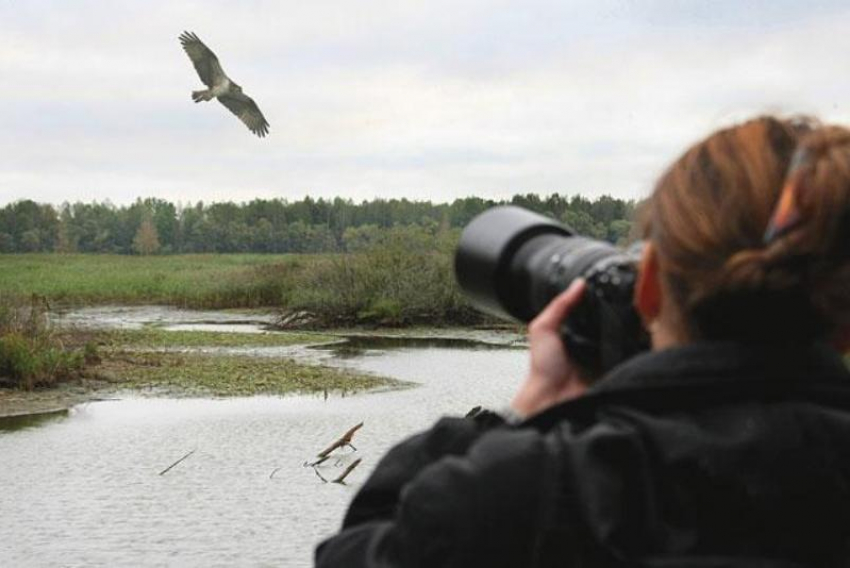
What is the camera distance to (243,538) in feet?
22.7

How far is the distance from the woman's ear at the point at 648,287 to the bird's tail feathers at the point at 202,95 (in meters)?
10.7

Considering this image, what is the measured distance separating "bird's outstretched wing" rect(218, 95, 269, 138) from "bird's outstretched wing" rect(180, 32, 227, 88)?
0.98ft

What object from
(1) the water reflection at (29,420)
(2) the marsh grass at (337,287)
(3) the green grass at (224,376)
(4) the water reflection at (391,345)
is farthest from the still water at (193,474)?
→ (2) the marsh grass at (337,287)

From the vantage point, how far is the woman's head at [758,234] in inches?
33.5

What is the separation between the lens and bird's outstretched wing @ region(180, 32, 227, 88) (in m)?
12.0

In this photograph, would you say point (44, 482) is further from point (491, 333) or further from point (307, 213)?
point (307, 213)

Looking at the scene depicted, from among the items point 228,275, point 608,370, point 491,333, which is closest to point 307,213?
point 228,275

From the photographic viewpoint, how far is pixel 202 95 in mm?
11602

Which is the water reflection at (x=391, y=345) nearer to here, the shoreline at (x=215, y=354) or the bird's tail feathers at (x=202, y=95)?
the shoreline at (x=215, y=354)

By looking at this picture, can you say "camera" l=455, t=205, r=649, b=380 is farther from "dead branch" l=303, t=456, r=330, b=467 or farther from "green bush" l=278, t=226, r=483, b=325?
"green bush" l=278, t=226, r=483, b=325

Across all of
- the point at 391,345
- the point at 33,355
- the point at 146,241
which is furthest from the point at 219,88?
the point at 146,241

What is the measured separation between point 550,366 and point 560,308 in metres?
0.05

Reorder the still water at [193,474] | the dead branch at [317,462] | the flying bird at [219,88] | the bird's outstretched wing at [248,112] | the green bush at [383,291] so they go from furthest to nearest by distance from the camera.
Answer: the green bush at [383,291]
the bird's outstretched wing at [248,112]
the flying bird at [219,88]
the dead branch at [317,462]
the still water at [193,474]

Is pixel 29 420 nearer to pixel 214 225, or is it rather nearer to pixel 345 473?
pixel 345 473
